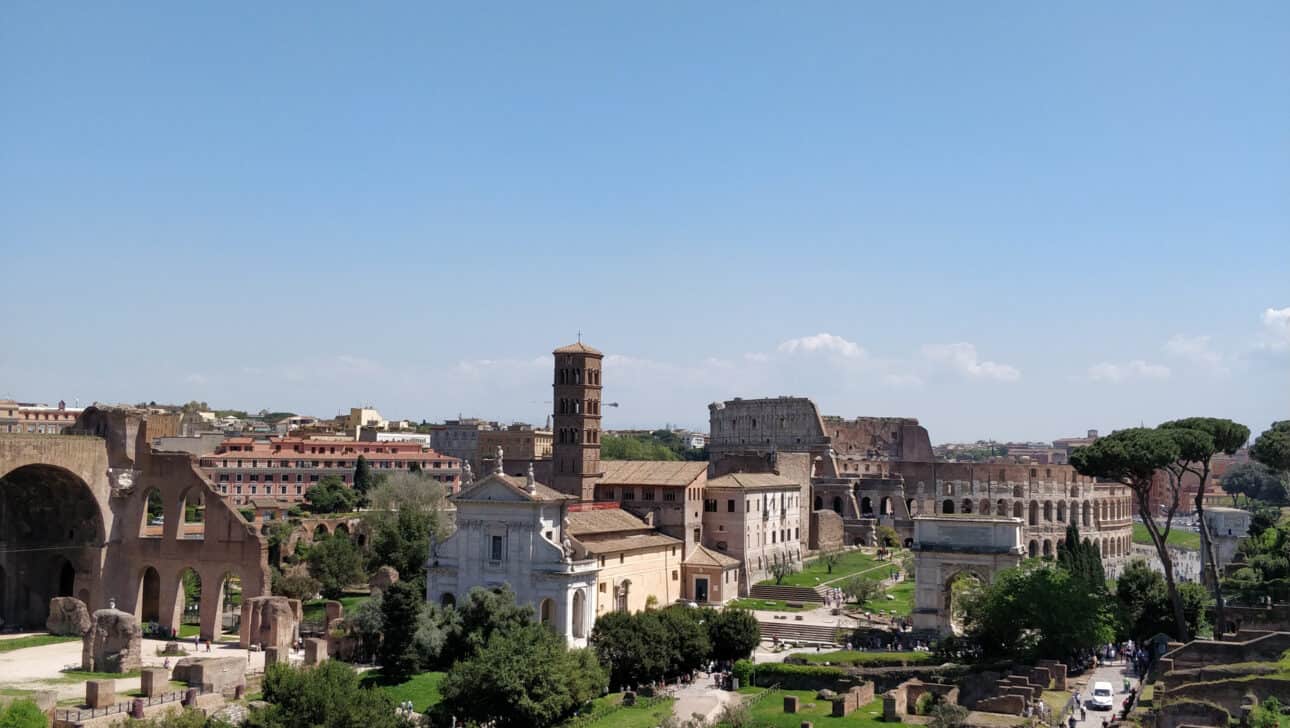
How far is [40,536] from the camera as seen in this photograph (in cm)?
5653

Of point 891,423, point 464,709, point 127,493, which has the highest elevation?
point 891,423

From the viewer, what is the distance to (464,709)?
3938 centimetres

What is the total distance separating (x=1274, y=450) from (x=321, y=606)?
4817 cm

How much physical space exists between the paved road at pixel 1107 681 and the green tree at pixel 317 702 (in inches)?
839

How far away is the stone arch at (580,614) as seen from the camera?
5009 centimetres

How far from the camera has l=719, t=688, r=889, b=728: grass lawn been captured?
126 feet

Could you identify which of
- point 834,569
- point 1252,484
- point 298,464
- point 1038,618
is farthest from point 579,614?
point 1252,484

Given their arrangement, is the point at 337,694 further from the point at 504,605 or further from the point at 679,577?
the point at 679,577

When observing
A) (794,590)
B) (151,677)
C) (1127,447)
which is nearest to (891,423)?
(794,590)

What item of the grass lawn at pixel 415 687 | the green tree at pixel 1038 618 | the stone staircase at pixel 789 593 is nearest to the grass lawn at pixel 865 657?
the green tree at pixel 1038 618

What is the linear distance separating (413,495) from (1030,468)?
51657mm

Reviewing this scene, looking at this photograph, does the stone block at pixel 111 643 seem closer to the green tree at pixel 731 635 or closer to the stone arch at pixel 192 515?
the stone arch at pixel 192 515

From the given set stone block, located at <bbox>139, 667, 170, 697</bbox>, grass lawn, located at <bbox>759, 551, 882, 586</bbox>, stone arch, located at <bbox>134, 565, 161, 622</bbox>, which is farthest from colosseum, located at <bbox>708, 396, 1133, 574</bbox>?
stone block, located at <bbox>139, 667, 170, 697</bbox>

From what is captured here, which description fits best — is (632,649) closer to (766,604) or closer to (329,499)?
(766,604)
